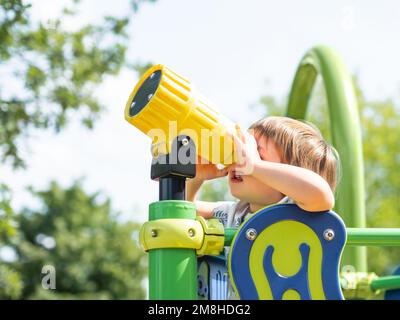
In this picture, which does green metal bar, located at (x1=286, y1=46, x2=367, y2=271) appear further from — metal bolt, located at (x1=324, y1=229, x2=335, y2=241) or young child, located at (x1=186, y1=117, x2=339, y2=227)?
metal bolt, located at (x1=324, y1=229, x2=335, y2=241)

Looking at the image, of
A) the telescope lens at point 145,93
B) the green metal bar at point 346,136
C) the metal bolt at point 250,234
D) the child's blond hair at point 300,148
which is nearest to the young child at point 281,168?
the child's blond hair at point 300,148

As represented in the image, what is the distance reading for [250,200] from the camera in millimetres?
1952

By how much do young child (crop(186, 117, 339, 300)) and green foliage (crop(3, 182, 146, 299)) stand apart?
1855 centimetres

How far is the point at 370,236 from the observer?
1794mm

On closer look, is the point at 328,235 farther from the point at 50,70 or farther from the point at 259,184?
the point at 50,70

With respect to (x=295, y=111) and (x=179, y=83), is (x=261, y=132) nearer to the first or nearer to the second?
(x=179, y=83)

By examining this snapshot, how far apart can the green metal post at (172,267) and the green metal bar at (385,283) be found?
1731 mm

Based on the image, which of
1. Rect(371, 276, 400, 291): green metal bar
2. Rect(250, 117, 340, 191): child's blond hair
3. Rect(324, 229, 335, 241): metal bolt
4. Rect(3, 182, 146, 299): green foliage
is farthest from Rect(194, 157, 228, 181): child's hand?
Rect(3, 182, 146, 299): green foliage

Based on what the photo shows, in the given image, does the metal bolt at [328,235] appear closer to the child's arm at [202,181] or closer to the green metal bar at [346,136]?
the child's arm at [202,181]

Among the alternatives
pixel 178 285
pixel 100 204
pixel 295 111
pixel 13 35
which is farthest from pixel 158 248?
pixel 100 204

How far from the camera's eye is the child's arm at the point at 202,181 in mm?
1999

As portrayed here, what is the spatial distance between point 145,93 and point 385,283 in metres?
1.86
